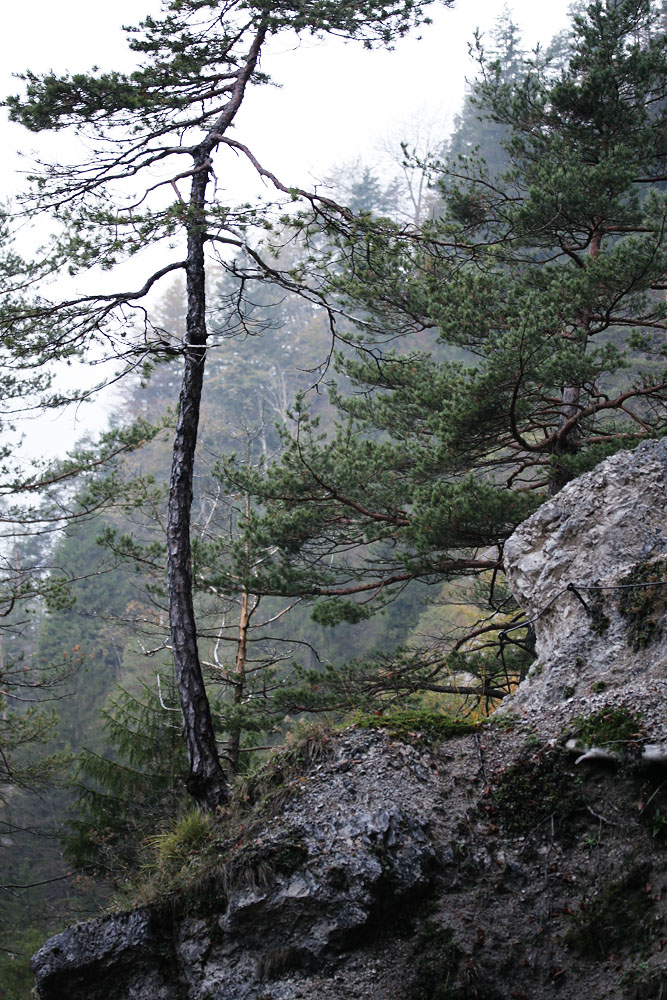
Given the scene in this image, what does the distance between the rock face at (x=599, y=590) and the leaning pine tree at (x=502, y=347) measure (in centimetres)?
176

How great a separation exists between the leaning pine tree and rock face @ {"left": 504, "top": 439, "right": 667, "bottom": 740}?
176 centimetres

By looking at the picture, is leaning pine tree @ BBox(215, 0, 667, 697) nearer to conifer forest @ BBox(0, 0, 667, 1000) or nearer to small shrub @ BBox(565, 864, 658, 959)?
conifer forest @ BBox(0, 0, 667, 1000)

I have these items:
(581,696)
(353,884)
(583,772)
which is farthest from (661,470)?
(353,884)

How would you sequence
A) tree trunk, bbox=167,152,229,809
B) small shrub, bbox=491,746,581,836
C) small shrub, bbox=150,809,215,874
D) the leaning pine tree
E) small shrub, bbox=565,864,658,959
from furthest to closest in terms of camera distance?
1. the leaning pine tree
2. tree trunk, bbox=167,152,229,809
3. small shrub, bbox=150,809,215,874
4. small shrub, bbox=491,746,581,836
5. small shrub, bbox=565,864,658,959

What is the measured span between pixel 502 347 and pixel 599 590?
11.2 ft

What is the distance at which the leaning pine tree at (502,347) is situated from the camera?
7.73 metres

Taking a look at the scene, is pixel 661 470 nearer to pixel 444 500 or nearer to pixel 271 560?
pixel 444 500

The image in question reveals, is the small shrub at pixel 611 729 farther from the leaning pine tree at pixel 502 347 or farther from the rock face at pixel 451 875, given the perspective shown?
the leaning pine tree at pixel 502 347

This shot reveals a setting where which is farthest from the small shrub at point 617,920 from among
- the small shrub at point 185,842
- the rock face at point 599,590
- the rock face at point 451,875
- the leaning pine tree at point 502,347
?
the leaning pine tree at point 502,347

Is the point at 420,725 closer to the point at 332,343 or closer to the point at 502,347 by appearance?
the point at 332,343

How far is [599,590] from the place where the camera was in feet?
17.6

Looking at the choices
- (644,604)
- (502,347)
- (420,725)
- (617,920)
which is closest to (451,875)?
(617,920)

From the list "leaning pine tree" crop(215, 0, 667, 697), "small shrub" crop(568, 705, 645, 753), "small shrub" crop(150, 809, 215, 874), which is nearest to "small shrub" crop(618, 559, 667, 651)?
"small shrub" crop(568, 705, 645, 753)

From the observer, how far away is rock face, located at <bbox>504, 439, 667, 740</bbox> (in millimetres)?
4777
